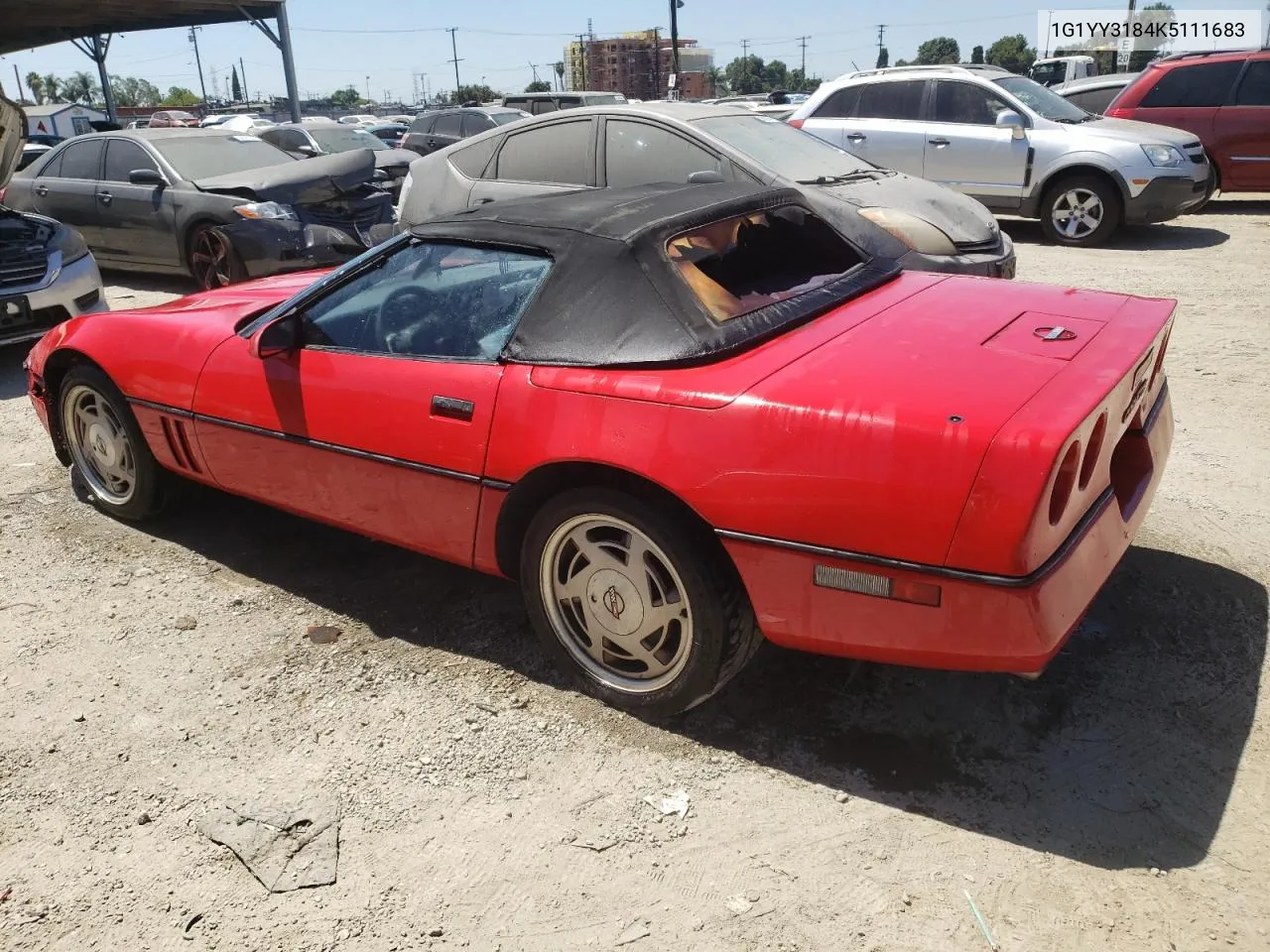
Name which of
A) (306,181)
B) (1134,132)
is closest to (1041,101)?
(1134,132)

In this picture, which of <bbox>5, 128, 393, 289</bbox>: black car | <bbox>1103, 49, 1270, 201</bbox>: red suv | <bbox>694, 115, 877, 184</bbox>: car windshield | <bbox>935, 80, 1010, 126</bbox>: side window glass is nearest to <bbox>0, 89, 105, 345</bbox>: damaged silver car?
<bbox>5, 128, 393, 289</bbox>: black car

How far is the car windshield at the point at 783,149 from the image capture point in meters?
6.68

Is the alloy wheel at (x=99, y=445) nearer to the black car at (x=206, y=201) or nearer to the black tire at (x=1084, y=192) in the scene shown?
the black car at (x=206, y=201)

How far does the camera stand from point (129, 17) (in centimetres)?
2469

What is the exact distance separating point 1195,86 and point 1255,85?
24.1 inches

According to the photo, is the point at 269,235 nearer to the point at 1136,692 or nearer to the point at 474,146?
the point at 474,146

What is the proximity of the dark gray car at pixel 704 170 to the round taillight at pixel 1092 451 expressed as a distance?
150 inches

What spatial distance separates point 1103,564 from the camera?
2.55m

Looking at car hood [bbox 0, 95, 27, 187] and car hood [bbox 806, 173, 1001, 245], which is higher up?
car hood [bbox 0, 95, 27, 187]

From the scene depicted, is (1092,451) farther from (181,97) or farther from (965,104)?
(181,97)

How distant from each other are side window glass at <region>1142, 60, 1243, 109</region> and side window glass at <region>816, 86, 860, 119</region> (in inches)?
152

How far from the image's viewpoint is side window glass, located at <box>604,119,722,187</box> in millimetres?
6613

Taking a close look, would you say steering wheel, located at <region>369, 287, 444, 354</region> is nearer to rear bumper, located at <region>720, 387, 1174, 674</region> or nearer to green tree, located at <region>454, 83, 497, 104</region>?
rear bumper, located at <region>720, 387, 1174, 674</region>

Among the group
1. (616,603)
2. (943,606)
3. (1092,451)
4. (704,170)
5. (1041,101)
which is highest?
(1041,101)
